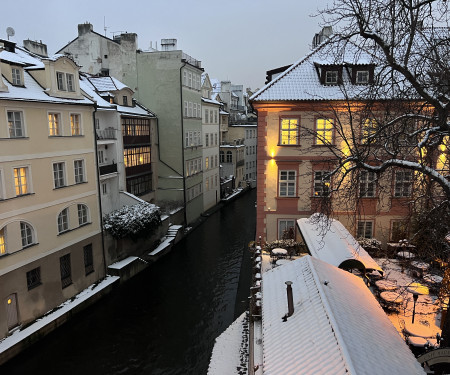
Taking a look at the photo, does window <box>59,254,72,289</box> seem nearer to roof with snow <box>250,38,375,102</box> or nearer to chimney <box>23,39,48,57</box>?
roof with snow <box>250,38,375,102</box>

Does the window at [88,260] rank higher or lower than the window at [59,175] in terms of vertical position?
lower

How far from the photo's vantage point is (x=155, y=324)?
18312 mm

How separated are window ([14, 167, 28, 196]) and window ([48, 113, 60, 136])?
2.45 meters

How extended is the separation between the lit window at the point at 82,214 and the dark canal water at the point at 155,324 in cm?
441

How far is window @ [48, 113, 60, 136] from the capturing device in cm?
1821

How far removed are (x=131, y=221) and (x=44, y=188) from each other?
19.9 ft

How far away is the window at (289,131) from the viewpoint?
64.8 ft

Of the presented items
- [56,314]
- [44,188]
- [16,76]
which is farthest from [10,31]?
[56,314]

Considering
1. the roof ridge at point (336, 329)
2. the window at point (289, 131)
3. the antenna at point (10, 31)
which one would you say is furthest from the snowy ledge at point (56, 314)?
the antenna at point (10, 31)

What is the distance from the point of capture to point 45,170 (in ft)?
58.6

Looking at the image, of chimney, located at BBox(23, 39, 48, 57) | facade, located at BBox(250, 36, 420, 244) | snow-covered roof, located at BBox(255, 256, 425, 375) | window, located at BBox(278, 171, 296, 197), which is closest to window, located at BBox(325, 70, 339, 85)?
facade, located at BBox(250, 36, 420, 244)

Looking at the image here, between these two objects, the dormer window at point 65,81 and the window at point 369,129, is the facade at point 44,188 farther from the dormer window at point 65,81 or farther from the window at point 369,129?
the window at point 369,129

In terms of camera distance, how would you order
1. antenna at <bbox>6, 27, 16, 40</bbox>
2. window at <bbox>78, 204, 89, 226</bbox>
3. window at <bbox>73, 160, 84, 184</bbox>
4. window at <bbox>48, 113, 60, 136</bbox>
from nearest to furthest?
window at <bbox>48, 113, 60, 136</bbox>, window at <bbox>73, 160, 84, 184</bbox>, window at <bbox>78, 204, 89, 226</bbox>, antenna at <bbox>6, 27, 16, 40</bbox>

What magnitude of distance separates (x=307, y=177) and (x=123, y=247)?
41.1 ft
